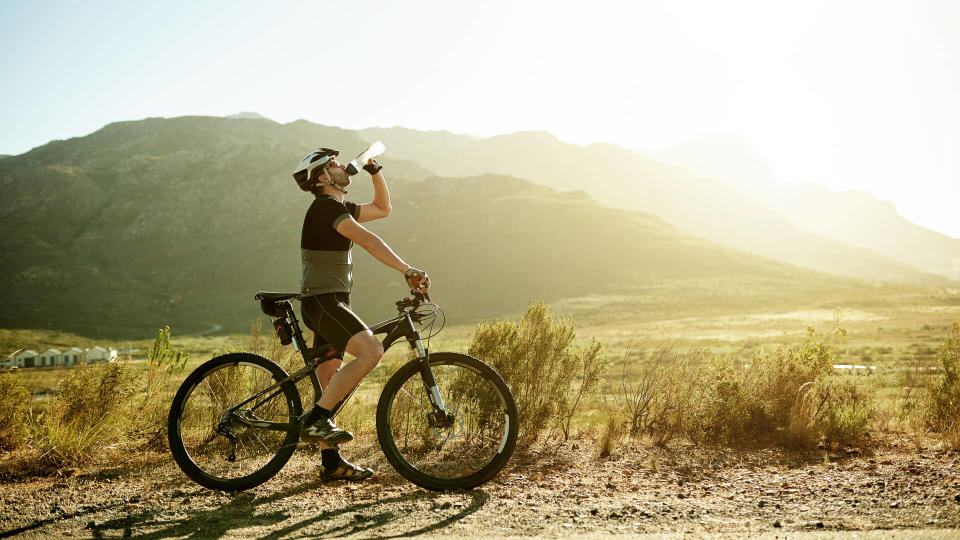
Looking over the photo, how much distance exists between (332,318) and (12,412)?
3.85 meters

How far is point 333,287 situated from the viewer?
4219 mm

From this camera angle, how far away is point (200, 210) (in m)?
143

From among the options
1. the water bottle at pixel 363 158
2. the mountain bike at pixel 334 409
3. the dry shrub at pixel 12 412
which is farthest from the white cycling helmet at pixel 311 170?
the dry shrub at pixel 12 412

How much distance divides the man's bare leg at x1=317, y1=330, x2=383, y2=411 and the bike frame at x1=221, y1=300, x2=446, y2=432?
0.32 ft

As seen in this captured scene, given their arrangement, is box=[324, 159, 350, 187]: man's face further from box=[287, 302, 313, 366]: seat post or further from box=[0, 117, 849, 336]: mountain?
box=[0, 117, 849, 336]: mountain

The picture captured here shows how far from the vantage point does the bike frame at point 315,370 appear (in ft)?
14.1

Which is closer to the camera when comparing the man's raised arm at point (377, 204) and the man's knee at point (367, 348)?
the man's knee at point (367, 348)

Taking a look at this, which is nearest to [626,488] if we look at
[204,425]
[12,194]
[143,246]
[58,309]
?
[204,425]

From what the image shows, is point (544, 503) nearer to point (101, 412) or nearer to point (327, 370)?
point (327, 370)

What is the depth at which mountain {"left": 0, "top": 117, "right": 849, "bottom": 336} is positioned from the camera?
9725 centimetres

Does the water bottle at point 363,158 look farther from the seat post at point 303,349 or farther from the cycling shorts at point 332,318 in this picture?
the seat post at point 303,349

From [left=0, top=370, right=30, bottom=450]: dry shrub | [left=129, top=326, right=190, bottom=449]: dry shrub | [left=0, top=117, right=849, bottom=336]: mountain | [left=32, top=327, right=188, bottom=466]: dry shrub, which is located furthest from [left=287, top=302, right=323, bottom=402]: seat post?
[left=0, top=117, right=849, bottom=336]: mountain

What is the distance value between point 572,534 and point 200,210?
518ft

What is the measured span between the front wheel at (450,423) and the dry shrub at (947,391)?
462cm
